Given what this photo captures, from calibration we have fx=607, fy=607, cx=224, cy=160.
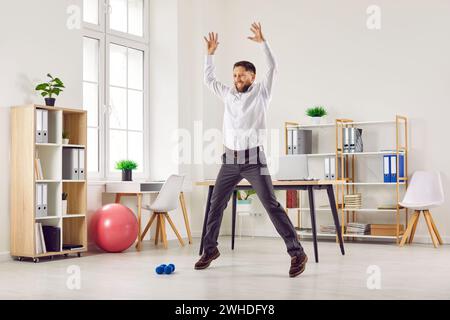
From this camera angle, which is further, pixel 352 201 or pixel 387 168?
pixel 352 201

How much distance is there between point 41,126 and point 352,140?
135 inches

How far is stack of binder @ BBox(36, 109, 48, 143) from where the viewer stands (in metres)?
5.33

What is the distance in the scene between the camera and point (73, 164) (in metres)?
5.67

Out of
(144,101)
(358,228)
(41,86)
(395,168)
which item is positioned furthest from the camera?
(144,101)

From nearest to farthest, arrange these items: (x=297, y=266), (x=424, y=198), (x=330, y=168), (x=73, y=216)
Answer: (x=297, y=266)
(x=73, y=216)
(x=424, y=198)
(x=330, y=168)

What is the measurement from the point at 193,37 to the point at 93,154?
213cm

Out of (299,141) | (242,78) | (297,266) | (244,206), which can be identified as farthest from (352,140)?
(297,266)

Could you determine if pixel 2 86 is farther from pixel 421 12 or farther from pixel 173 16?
pixel 421 12

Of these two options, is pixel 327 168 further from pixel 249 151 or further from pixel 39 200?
pixel 39 200

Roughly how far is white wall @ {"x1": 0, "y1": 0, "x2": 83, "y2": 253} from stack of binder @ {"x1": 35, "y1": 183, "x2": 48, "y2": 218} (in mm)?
324

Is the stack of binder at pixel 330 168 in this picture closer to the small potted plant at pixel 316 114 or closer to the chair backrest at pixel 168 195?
the small potted plant at pixel 316 114

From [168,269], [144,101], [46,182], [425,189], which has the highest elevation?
[144,101]

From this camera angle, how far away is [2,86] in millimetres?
5398
